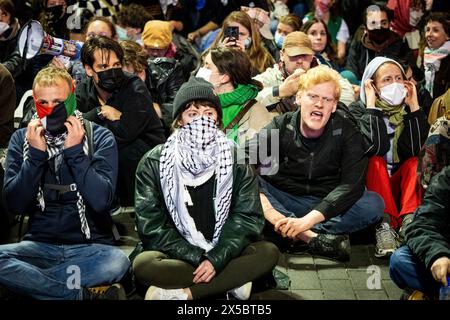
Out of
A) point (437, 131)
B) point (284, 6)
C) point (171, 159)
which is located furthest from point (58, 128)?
point (284, 6)

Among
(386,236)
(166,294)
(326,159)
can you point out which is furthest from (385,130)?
(166,294)

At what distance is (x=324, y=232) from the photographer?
18.6 ft

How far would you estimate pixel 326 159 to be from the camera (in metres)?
5.64

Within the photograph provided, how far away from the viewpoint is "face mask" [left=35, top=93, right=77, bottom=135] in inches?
184

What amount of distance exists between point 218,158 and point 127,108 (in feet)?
5.50

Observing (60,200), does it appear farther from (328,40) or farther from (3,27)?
(328,40)

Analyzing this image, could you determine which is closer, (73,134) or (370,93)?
(73,134)

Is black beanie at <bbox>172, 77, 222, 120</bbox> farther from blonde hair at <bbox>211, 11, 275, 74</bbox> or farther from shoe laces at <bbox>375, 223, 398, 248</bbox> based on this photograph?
blonde hair at <bbox>211, 11, 275, 74</bbox>

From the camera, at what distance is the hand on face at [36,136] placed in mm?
4609

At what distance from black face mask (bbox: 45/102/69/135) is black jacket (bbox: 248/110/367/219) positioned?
5.23 ft

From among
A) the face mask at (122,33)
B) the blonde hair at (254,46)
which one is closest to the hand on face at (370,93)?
the blonde hair at (254,46)

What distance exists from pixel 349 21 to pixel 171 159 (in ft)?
16.4

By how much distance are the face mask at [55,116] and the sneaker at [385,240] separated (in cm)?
242
